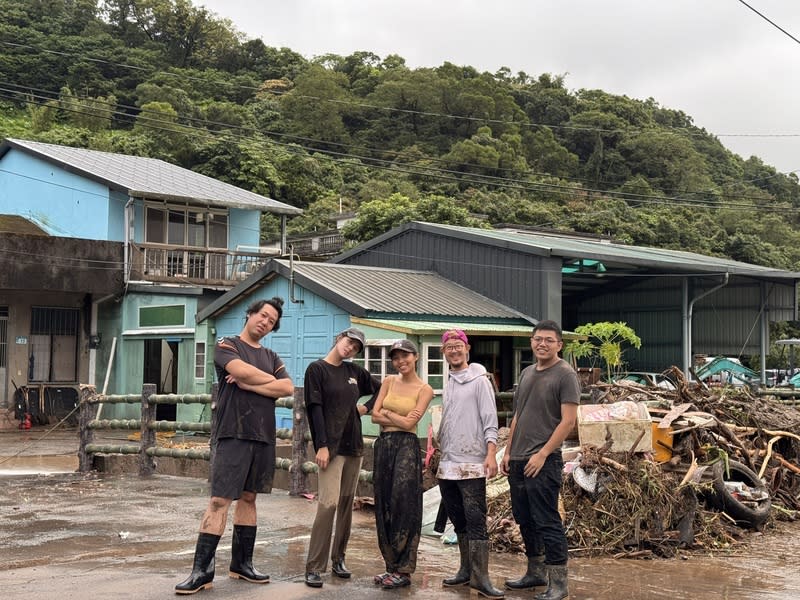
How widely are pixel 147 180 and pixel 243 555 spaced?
23.3 m

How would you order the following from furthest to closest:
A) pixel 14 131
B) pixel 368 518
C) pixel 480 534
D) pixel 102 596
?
pixel 14 131 < pixel 368 518 < pixel 480 534 < pixel 102 596

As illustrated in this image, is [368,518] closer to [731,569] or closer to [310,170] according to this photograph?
[731,569]

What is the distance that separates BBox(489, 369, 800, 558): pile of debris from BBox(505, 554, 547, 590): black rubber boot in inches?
54.6

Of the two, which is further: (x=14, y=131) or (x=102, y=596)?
(x=14, y=131)

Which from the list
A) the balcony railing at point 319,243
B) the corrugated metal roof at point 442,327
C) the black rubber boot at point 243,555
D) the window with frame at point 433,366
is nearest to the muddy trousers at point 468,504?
the black rubber boot at point 243,555

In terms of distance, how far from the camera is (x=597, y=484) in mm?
8508

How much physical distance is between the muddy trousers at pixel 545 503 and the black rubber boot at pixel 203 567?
6.93 ft

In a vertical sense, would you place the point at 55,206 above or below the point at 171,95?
below

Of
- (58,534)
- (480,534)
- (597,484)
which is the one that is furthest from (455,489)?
(58,534)

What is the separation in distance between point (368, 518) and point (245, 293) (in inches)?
507

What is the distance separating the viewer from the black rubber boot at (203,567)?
607 centimetres

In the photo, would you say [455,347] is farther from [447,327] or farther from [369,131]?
[369,131]

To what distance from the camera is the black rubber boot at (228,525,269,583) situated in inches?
255

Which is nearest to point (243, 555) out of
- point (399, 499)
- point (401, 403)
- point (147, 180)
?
point (399, 499)
